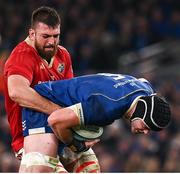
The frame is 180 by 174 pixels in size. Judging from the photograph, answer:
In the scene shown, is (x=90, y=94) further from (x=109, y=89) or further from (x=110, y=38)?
(x=110, y=38)

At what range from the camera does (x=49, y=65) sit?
5.95 m

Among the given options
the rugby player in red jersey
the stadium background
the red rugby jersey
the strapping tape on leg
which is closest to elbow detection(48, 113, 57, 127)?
the rugby player in red jersey

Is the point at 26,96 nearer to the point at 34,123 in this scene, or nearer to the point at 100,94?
the point at 34,123

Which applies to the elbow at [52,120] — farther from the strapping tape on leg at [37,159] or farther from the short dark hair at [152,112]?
the short dark hair at [152,112]

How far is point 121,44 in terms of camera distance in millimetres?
12508

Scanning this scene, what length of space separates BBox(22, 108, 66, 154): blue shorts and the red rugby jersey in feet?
0.58

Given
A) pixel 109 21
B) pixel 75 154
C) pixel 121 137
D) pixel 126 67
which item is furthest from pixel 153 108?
pixel 109 21

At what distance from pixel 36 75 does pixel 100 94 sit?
672mm

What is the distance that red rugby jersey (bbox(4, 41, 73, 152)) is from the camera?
224 inches

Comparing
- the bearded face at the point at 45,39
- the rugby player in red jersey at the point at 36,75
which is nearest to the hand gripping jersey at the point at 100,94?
the rugby player in red jersey at the point at 36,75

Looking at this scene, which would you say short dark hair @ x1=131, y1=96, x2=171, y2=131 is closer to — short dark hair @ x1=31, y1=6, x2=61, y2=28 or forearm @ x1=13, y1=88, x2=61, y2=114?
forearm @ x1=13, y1=88, x2=61, y2=114

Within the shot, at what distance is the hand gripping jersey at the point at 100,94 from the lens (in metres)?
5.32

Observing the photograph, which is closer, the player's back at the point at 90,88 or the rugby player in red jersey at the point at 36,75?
the player's back at the point at 90,88

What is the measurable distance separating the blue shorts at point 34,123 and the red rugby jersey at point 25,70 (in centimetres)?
18
